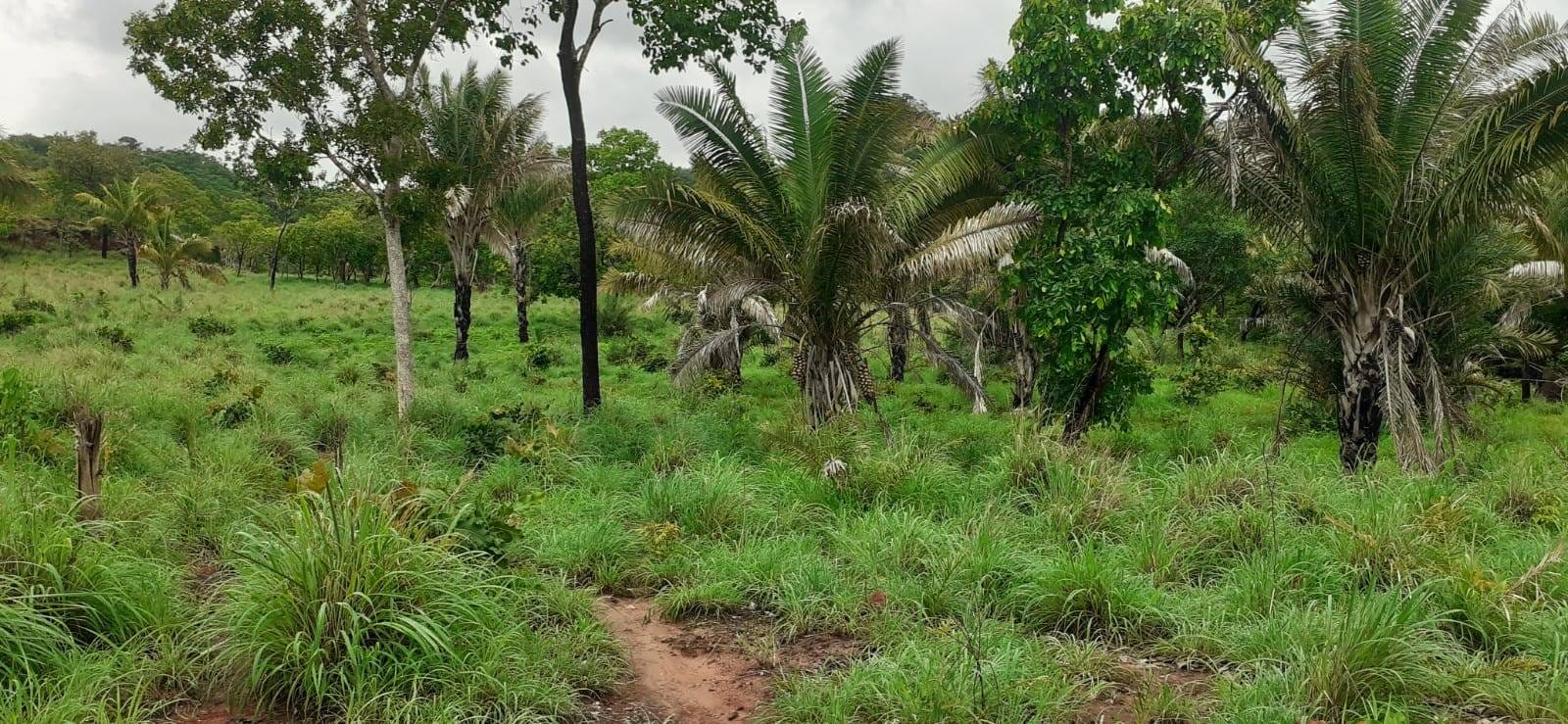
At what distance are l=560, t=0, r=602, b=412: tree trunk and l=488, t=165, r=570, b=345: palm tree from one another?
8680mm

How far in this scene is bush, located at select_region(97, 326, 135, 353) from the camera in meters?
16.5

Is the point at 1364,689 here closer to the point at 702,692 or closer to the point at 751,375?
the point at 702,692

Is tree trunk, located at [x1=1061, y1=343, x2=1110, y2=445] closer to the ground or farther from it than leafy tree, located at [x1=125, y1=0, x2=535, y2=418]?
Result: closer to the ground

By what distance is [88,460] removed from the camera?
505cm

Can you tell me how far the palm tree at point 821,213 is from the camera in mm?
9844

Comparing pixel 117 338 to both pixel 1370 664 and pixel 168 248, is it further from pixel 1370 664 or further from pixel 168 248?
pixel 1370 664

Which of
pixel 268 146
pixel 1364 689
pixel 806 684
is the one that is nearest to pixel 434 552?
pixel 806 684

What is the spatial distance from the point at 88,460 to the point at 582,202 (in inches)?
275

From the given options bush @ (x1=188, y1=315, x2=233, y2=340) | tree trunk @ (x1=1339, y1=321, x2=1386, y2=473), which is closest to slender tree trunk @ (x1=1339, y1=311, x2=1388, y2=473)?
tree trunk @ (x1=1339, y1=321, x2=1386, y2=473)

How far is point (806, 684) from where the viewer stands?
3.89 metres

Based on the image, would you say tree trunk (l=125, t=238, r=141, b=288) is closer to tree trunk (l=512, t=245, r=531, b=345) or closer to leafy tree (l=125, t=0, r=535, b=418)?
tree trunk (l=512, t=245, r=531, b=345)

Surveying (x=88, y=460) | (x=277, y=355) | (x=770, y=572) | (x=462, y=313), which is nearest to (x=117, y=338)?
(x=277, y=355)

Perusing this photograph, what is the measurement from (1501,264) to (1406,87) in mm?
6621

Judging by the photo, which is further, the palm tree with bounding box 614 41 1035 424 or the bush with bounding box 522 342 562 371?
the bush with bounding box 522 342 562 371
